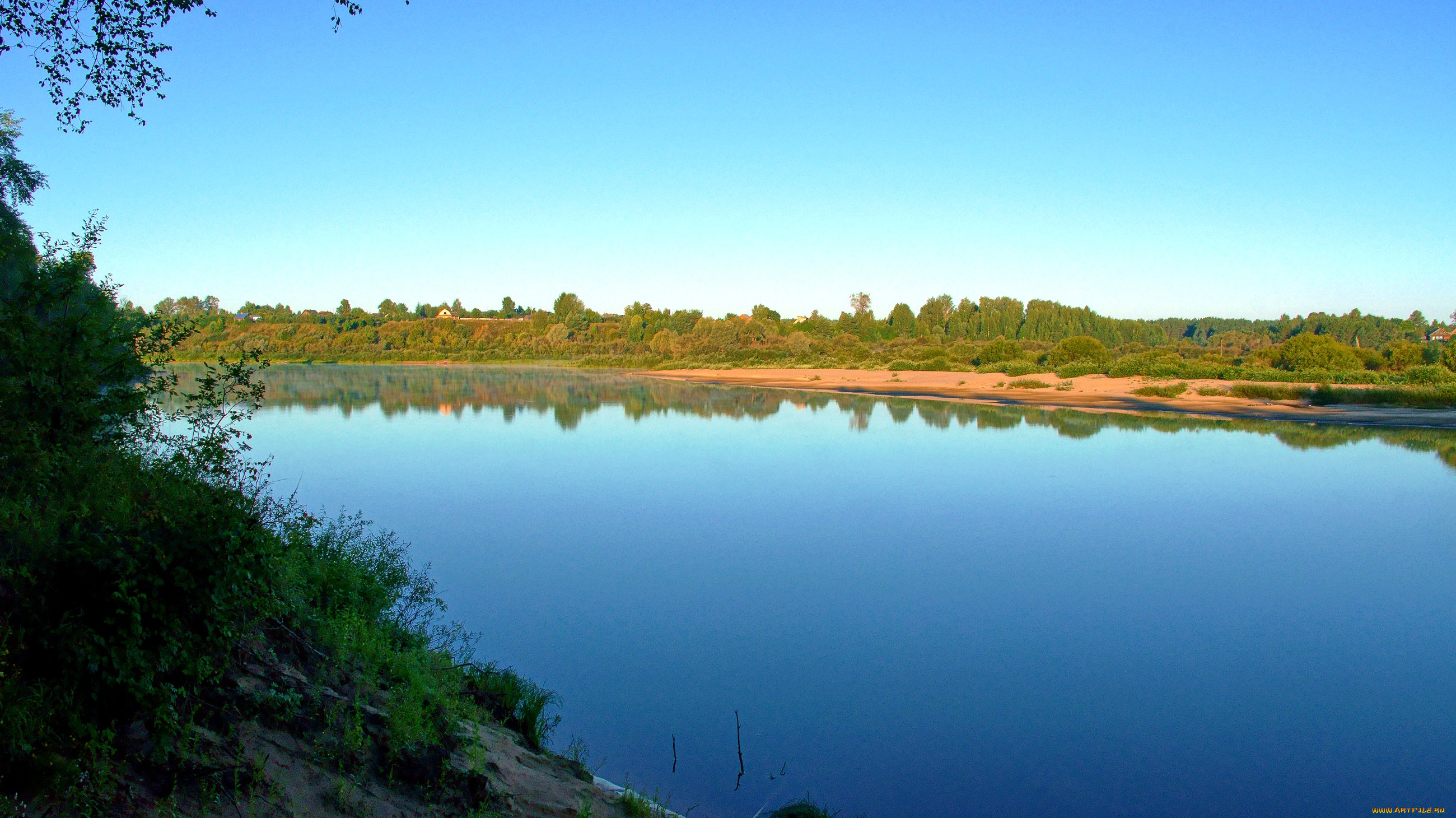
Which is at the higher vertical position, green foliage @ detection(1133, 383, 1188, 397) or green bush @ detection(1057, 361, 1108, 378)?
green bush @ detection(1057, 361, 1108, 378)

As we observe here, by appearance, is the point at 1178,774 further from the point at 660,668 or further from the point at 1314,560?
the point at 1314,560

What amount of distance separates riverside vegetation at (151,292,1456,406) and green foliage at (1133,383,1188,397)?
3464 millimetres

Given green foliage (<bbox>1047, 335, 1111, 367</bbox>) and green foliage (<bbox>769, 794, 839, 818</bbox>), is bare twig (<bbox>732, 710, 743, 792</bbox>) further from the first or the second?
green foliage (<bbox>1047, 335, 1111, 367</bbox>)

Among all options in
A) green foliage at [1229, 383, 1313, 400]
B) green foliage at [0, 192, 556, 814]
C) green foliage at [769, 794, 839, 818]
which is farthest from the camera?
green foliage at [1229, 383, 1313, 400]

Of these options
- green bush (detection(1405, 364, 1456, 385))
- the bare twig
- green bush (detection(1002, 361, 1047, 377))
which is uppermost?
green bush (detection(1405, 364, 1456, 385))

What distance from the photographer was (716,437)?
20.5m

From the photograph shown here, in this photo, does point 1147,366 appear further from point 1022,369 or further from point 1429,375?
point 1429,375

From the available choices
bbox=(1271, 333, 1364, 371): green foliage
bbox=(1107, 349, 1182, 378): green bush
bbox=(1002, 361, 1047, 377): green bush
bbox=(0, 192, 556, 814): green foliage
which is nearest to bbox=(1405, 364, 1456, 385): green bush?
bbox=(1271, 333, 1364, 371): green foliage

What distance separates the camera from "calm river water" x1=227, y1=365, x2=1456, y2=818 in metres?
4.83

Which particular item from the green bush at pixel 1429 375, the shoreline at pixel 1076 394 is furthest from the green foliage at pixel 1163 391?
the green bush at pixel 1429 375

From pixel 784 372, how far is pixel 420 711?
152 feet

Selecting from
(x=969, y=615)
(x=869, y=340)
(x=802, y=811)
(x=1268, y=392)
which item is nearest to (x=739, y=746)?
(x=802, y=811)

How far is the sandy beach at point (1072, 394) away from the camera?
22859 millimetres

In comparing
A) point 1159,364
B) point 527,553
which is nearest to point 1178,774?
point 527,553
